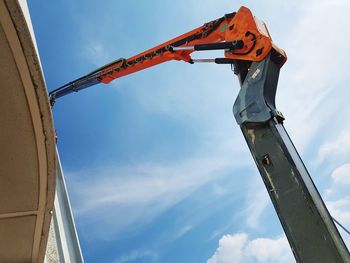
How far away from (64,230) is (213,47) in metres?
2.87

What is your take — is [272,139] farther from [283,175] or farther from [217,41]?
[217,41]

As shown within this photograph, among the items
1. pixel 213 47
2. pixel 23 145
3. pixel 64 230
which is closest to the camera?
pixel 23 145

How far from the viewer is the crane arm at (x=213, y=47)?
159 inches

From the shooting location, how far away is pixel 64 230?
414 cm

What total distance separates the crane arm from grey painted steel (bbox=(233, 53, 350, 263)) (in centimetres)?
33

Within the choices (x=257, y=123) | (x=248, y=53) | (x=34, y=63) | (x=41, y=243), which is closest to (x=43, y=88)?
(x=34, y=63)

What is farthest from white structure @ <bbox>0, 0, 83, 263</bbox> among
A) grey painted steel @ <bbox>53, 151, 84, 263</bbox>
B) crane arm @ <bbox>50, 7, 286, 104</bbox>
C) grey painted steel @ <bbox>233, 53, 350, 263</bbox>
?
crane arm @ <bbox>50, 7, 286, 104</bbox>

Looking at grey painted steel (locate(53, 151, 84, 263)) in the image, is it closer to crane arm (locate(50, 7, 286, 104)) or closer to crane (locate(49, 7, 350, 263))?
crane (locate(49, 7, 350, 263))

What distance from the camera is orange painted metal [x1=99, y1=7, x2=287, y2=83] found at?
13.1 ft

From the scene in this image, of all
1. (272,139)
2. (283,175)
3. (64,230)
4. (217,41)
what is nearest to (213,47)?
(217,41)

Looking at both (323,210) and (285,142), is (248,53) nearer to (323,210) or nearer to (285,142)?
(285,142)

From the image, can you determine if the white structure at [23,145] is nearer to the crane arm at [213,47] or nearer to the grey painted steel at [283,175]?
the grey painted steel at [283,175]

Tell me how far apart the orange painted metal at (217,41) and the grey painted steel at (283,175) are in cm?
29

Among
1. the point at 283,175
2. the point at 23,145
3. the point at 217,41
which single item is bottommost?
the point at 283,175
